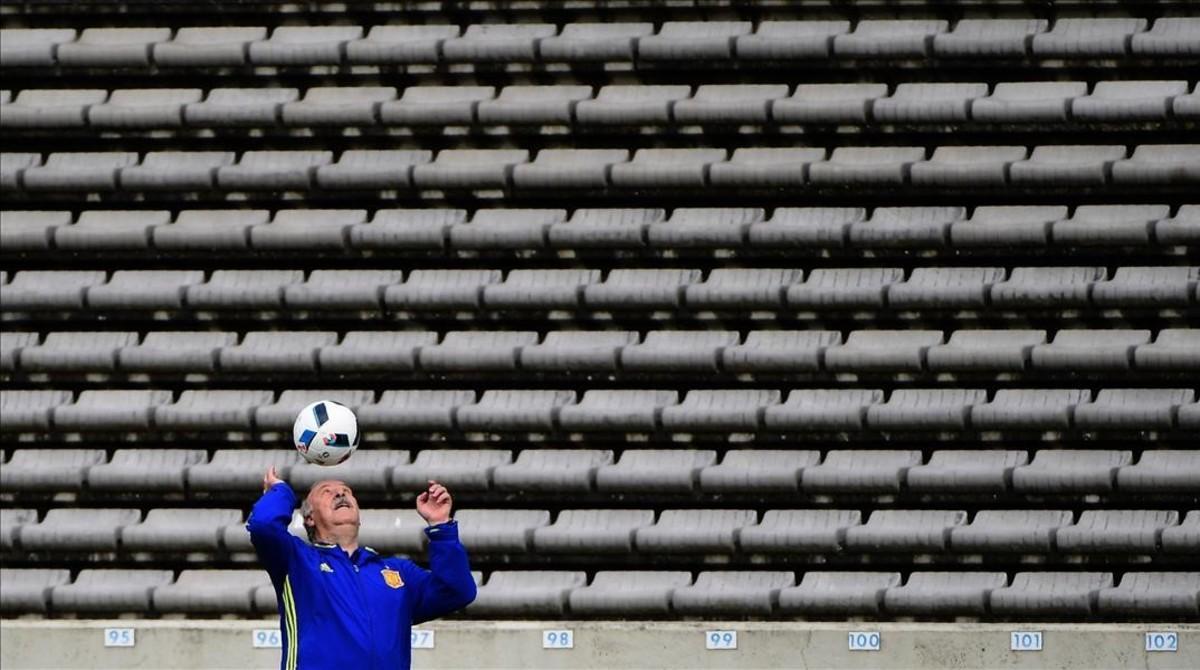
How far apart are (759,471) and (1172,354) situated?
6.30ft

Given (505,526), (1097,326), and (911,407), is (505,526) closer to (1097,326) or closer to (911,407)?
(911,407)

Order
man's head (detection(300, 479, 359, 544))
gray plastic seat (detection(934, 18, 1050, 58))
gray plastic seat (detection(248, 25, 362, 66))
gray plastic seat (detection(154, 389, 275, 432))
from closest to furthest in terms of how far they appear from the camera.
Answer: man's head (detection(300, 479, 359, 544)), gray plastic seat (detection(934, 18, 1050, 58)), gray plastic seat (detection(154, 389, 275, 432)), gray plastic seat (detection(248, 25, 362, 66))

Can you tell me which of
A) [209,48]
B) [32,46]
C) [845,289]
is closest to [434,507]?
[845,289]

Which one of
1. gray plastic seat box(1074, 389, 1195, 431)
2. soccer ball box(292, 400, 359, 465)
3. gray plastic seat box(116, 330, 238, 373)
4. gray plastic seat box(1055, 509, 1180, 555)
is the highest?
gray plastic seat box(116, 330, 238, 373)

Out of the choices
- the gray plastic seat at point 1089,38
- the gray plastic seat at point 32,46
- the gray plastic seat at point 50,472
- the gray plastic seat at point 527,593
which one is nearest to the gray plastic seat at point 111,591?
the gray plastic seat at point 50,472

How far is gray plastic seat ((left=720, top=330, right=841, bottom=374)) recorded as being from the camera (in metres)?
9.28

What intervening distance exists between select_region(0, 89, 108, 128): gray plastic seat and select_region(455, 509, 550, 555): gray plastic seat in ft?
9.47

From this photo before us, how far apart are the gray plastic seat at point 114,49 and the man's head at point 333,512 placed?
4.43 metres

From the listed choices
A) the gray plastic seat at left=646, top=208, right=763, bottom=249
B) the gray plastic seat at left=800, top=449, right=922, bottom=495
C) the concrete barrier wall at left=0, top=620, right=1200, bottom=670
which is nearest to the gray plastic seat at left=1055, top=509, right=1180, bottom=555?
the concrete barrier wall at left=0, top=620, right=1200, bottom=670

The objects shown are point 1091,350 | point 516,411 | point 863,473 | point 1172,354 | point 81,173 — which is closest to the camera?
point 1172,354

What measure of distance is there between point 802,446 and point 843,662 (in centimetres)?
102

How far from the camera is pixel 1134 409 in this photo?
29.3 ft

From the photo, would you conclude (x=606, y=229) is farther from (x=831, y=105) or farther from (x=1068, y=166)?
(x=1068, y=166)

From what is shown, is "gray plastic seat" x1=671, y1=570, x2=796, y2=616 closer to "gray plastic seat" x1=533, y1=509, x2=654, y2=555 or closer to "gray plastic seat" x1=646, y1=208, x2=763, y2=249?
"gray plastic seat" x1=533, y1=509, x2=654, y2=555
